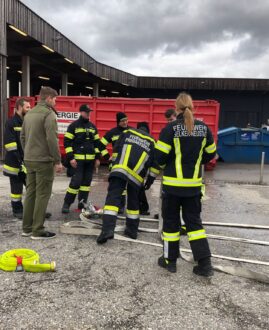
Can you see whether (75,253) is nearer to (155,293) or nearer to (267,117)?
(155,293)

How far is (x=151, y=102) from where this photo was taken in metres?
12.1

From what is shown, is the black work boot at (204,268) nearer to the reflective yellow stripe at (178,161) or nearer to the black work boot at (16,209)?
the reflective yellow stripe at (178,161)

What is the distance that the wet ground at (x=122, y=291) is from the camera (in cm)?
292

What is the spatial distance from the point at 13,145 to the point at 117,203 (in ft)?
6.72

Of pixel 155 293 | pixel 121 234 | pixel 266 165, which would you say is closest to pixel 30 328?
pixel 155 293

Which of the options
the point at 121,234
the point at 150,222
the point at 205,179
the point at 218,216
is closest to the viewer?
the point at 121,234

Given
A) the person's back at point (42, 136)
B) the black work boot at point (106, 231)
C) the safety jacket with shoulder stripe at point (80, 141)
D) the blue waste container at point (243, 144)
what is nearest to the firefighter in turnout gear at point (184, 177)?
the black work boot at point (106, 231)

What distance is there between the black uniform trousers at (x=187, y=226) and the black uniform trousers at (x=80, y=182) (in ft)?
8.67

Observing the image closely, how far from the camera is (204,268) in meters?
3.80

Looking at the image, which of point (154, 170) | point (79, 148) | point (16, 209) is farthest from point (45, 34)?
point (154, 170)

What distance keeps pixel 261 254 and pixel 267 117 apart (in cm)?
3015

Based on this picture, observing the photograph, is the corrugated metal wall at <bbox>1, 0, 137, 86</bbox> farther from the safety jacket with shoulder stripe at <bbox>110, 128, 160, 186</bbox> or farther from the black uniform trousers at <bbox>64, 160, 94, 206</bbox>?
the safety jacket with shoulder stripe at <bbox>110, 128, 160, 186</bbox>

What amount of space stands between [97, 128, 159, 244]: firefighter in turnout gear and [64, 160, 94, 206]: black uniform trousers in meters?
1.52

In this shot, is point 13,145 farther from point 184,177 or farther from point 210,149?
point 210,149
